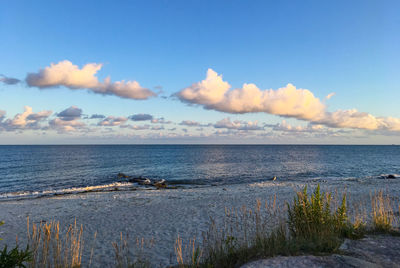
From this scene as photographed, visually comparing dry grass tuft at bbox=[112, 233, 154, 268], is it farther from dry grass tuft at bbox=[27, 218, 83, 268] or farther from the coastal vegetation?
dry grass tuft at bbox=[27, 218, 83, 268]

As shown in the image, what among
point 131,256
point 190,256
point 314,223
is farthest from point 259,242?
point 131,256

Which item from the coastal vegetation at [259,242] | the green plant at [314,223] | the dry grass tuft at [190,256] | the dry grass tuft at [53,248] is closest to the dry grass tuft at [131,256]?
the coastal vegetation at [259,242]

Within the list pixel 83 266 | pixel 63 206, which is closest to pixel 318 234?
pixel 83 266

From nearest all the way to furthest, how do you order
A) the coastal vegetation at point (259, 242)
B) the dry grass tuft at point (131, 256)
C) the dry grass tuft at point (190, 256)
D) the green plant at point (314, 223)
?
the dry grass tuft at point (190, 256), the dry grass tuft at point (131, 256), the coastal vegetation at point (259, 242), the green plant at point (314, 223)

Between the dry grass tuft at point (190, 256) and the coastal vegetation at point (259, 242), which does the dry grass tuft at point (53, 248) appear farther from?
the dry grass tuft at point (190, 256)

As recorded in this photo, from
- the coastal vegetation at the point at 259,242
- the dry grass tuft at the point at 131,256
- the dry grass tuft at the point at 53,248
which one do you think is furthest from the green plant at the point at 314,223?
the dry grass tuft at the point at 53,248

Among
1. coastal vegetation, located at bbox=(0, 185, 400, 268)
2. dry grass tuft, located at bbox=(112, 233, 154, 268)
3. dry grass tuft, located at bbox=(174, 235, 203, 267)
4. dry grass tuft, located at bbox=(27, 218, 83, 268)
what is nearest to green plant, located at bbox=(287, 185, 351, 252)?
coastal vegetation, located at bbox=(0, 185, 400, 268)

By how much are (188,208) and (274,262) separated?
44.0 feet

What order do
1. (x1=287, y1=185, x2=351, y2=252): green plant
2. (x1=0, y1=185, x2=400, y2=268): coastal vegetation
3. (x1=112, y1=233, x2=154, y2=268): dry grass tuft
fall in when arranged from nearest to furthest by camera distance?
1. (x1=112, y1=233, x2=154, y2=268): dry grass tuft
2. (x1=0, y1=185, x2=400, y2=268): coastal vegetation
3. (x1=287, y1=185, x2=351, y2=252): green plant

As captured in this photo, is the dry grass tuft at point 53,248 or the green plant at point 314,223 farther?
the green plant at point 314,223

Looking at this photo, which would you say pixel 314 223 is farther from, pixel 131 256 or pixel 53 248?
pixel 53 248

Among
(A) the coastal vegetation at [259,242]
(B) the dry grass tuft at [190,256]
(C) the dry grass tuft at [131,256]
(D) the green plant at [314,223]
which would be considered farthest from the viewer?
(D) the green plant at [314,223]

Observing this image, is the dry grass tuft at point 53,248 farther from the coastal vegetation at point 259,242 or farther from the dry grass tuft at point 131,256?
the dry grass tuft at point 131,256

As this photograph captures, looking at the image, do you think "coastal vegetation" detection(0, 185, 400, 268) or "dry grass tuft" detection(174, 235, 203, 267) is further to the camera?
"coastal vegetation" detection(0, 185, 400, 268)
